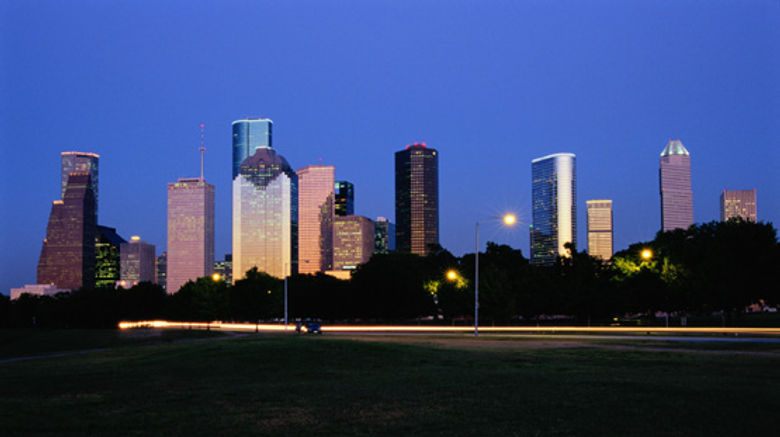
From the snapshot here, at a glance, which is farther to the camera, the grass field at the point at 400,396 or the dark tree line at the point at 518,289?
the dark tree line at the point at 518,289

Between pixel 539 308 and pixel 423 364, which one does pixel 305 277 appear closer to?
pixel 539 308

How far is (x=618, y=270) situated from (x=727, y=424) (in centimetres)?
8890

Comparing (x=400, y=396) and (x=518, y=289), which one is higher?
(x=400, y=396)

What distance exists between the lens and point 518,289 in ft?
334

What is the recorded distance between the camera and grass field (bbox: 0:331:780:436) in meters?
13.5

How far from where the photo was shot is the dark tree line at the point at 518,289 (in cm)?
7706

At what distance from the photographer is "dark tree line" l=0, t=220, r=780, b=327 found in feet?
253

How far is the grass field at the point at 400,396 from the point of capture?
13.5 meters

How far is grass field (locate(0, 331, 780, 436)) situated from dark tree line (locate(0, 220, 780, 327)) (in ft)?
141

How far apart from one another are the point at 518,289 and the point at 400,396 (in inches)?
3407

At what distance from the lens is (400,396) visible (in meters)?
17.7

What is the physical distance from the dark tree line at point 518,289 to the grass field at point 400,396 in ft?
141

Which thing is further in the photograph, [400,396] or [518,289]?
[518,289]

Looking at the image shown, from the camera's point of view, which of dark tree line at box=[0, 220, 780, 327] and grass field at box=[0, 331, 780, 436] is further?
dark tree line at box=[0, 220, 780, 327]
